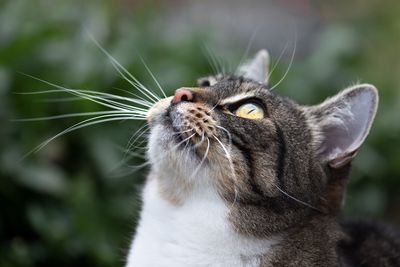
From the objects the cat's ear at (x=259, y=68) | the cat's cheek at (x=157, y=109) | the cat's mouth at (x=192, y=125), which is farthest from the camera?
the cat's ear at (x=259, y=68)

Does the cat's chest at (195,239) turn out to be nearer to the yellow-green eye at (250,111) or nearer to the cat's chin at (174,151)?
the cat's chin at (174,151)

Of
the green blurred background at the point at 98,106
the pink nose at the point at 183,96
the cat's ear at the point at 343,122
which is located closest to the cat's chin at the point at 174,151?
the pink nose at the point at 183,96

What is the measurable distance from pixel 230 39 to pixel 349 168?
4144 millimetres

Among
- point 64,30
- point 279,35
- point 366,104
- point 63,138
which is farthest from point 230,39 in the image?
point 366,104

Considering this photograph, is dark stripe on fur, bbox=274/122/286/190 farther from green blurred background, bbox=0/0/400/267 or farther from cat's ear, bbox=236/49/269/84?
green blurred background, bbox=0/0/400/267

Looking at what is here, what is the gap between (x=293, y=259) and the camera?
2918mm

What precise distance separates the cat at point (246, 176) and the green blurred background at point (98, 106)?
2.04 feet

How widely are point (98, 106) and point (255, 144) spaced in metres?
2.08

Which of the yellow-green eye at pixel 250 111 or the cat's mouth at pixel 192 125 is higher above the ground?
the yellow-green eye at pixel 250 111

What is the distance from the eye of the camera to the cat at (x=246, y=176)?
9.33 ft

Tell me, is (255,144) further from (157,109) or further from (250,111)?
(157,109)

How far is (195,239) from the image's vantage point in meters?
2.92

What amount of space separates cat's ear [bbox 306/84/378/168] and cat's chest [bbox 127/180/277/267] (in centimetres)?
45

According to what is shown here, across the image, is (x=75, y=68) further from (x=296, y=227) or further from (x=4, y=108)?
(x=296, y=227)
